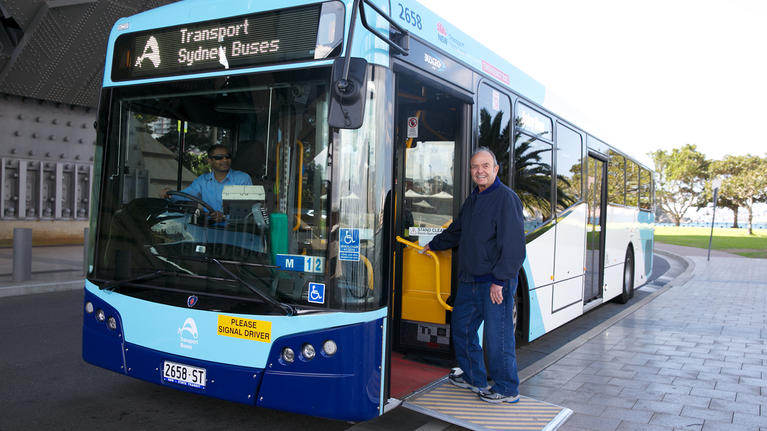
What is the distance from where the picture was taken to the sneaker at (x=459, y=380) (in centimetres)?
479

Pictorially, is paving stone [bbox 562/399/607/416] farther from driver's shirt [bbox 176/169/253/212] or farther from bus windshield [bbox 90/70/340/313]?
driver's shirt [bbox 176/169/253/212]

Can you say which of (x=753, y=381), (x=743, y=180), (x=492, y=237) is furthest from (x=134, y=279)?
(x=743, y=180)

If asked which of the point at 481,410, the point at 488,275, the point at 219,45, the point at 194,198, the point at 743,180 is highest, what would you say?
the point at 743,180

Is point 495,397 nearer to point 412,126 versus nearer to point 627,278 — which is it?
point 412,126

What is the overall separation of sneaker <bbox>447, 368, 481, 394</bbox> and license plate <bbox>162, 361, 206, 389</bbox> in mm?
2020

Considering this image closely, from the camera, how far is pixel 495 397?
461cm

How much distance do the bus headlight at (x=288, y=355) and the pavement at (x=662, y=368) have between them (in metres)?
1.31

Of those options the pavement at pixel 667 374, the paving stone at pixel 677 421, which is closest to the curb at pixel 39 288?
the pavement at pixel 667 374

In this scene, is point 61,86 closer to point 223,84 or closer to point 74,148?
point 74,148

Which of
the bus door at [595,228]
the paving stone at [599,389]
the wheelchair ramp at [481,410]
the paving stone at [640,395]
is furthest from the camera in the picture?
the bus door at [595,228]

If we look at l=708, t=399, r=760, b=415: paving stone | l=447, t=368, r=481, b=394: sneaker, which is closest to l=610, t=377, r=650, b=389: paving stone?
l=708, t=399, r=760, b=415: paving stone

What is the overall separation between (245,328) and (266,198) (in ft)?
2.70

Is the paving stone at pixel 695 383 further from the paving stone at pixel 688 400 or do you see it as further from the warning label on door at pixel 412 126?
the warning label on door at pixel 412 126

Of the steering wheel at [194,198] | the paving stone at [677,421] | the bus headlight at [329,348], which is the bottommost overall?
the paving stone at [677,421]
